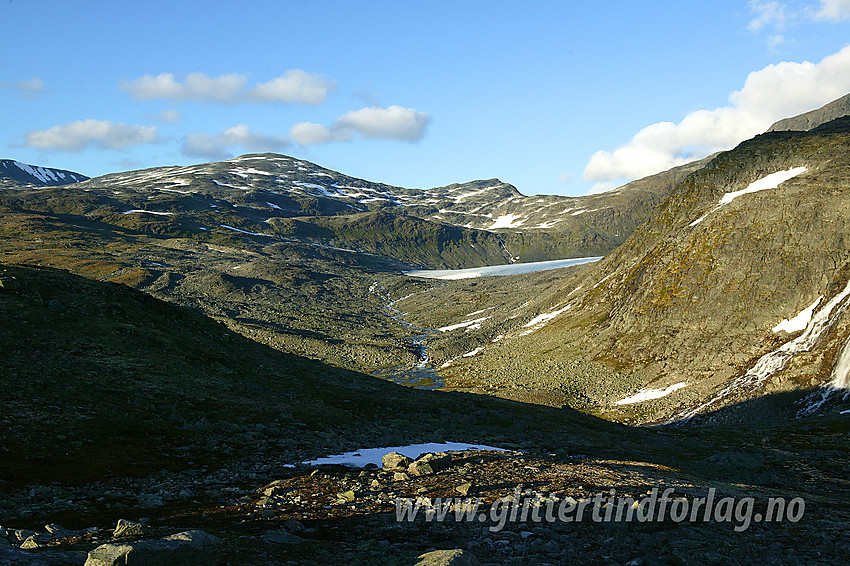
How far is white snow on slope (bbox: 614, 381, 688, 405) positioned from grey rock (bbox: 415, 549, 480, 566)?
76059 millimetres

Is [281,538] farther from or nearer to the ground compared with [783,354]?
farther from the ground

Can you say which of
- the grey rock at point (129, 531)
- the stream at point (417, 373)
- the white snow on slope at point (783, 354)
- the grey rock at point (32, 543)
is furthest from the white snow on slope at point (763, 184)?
the grey rock at point (32, 543)

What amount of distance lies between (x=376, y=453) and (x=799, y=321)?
72229 millimetres

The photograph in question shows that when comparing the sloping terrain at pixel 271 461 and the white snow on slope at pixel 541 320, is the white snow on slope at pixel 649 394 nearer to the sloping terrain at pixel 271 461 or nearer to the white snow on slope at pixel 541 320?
the sloping terrain at pixel 271 461

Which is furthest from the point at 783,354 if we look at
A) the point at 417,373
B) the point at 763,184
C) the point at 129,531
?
the point at 129,531

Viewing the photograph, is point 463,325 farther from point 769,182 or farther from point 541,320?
point 769,182

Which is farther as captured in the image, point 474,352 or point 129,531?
point 474,352

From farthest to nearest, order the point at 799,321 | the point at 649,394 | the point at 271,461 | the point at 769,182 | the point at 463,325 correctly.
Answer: the point at 463,325 < the point at 769,182 < the point at 649,394 < the point at 799,321 < the point at 271,461

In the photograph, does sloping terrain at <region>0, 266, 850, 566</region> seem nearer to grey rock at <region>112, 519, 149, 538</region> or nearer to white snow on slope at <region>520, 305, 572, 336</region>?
grey rock at <region>112, 519, 149, 538</region>

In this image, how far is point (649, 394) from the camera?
265 ft

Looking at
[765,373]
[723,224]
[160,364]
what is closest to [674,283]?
[723,224]

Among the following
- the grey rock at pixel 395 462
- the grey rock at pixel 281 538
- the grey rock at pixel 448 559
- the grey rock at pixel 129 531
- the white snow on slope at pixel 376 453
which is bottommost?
the white snow on slope at pixel 376 453

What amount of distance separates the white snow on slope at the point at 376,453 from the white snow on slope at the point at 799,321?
2480 inches

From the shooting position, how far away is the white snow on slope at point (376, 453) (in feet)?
79.2
